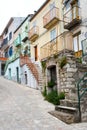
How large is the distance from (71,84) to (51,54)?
3741 millimetres

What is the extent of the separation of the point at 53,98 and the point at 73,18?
707cm

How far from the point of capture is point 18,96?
1891 centimetres

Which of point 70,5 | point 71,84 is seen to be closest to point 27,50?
point 70,5

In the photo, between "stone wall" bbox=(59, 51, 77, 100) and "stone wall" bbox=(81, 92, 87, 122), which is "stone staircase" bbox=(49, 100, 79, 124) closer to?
"stone wall" bbox=(81, 92, 87, 122)

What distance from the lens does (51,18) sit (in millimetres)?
23234

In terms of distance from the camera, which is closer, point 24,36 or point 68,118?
point 68,118

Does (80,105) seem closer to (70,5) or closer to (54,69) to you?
(54,69)

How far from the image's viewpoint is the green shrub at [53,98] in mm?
15820

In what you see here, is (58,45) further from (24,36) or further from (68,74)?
(24,36)

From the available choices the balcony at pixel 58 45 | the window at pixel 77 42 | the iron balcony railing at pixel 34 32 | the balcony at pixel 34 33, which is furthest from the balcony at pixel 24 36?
the window at pixel 77 42

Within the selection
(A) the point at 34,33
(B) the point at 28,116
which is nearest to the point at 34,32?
(A) the point at 34,33

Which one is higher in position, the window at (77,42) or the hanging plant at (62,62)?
the window at (77,42)

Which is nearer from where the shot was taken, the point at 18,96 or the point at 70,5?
the point at 18,96

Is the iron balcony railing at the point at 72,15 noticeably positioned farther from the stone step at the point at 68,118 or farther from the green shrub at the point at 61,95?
the stone step at the point at 68,118
